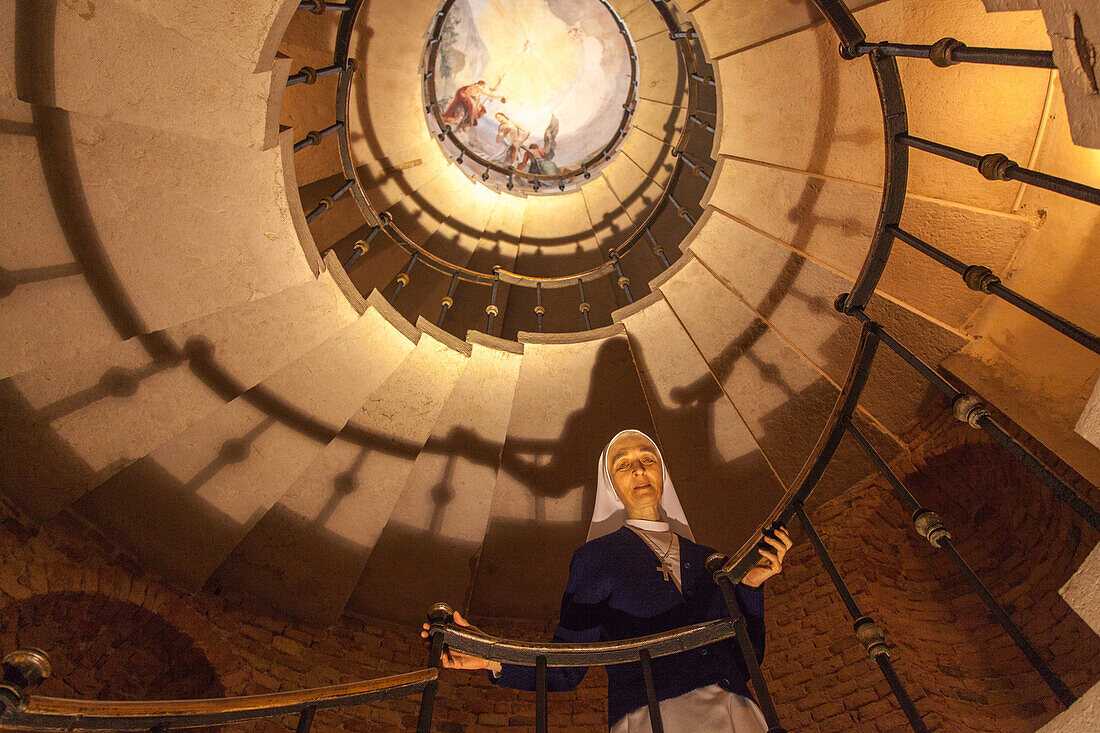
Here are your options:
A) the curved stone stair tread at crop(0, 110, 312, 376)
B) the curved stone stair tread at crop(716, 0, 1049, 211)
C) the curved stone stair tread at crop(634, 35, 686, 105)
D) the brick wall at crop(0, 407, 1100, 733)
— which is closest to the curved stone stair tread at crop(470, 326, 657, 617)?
the brick wall at crop(0, 407, 1100, 733)

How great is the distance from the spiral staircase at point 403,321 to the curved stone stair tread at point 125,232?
1 centimetres

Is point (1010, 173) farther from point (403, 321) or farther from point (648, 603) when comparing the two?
point (403, 321)

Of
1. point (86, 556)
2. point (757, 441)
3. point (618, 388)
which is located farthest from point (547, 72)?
point (86, 556)

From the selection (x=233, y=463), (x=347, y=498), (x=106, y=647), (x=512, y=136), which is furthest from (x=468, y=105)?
(x=106, y=647)

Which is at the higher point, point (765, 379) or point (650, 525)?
point (765, 379)

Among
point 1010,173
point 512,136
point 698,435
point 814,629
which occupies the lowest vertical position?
point 1010,173

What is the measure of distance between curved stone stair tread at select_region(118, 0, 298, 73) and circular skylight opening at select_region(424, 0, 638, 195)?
5034mm

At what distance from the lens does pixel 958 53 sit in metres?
1.78

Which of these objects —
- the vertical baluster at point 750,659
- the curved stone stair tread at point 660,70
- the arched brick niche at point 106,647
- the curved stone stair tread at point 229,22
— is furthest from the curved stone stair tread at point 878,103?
the arched brick niche at point 106,647

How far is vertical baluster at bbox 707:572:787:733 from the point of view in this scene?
1672 millimetres

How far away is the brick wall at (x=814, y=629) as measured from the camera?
115 inches

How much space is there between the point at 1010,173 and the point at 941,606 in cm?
281

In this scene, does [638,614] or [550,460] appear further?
[550,460]

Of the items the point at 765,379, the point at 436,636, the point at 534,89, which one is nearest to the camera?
the point at 436,636
